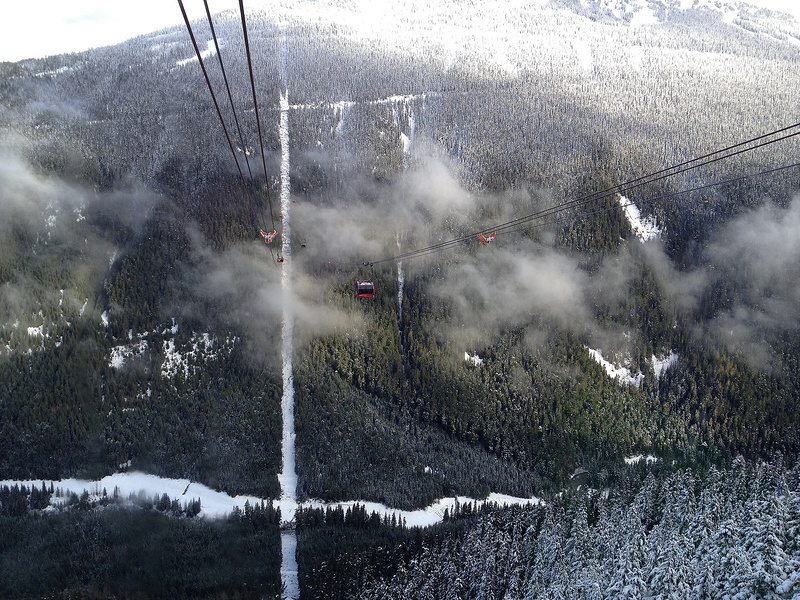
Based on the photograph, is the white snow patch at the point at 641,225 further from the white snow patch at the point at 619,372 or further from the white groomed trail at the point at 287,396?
the white groomed trail at the point at 287,396

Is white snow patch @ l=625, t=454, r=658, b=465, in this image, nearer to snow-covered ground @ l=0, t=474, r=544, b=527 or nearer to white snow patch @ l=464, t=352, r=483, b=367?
snow-covered ground @ l=0, t=474, r=544, b=527

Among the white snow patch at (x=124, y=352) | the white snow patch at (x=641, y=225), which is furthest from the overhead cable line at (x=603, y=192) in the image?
the white snow patch at (x=124, y=352)

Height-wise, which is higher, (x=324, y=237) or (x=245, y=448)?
(x=324, y=237)

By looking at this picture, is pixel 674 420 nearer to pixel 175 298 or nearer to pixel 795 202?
pixel 795 202

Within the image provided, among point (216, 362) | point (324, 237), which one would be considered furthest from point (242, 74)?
point (216, 362)

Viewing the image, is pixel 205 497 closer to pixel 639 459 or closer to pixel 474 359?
pixel 474 359

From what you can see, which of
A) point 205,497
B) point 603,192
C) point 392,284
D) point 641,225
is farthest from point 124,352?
point 641,225
